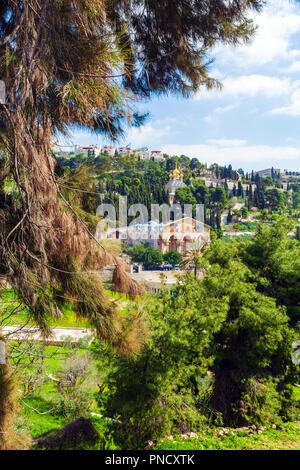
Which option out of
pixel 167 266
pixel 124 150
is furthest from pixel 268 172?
pixel 124 150

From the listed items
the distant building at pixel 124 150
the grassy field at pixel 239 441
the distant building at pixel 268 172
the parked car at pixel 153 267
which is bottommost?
the parked car at pixel 153 267

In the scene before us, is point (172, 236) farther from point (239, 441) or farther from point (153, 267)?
point (239, 441)

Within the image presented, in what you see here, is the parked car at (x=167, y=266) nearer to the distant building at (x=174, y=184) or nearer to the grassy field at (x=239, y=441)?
the distant building at (x=174, y=184)

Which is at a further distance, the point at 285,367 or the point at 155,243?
the point at 155,243

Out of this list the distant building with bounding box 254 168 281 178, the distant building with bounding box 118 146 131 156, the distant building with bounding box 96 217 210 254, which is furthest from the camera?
the distant building with bounding box 254 168 281 178

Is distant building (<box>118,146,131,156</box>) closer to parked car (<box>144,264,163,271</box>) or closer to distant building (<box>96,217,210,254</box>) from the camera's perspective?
distant building (<box>96,217,210,254</box>)

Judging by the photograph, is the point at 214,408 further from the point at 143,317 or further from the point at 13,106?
the point at 13,106

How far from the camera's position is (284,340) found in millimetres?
7465

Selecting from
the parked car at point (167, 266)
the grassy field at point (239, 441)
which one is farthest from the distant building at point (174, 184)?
the grassy field at point (239, 441)

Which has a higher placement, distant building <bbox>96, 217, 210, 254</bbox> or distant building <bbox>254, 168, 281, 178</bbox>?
distant building <bbox>254, 168, 281, 178</bbox>

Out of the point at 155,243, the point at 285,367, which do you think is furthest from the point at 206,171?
the point at 285,367

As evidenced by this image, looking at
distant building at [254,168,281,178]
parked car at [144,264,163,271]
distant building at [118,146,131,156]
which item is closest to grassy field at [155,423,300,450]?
A: distant building at [118,146,131,156]
